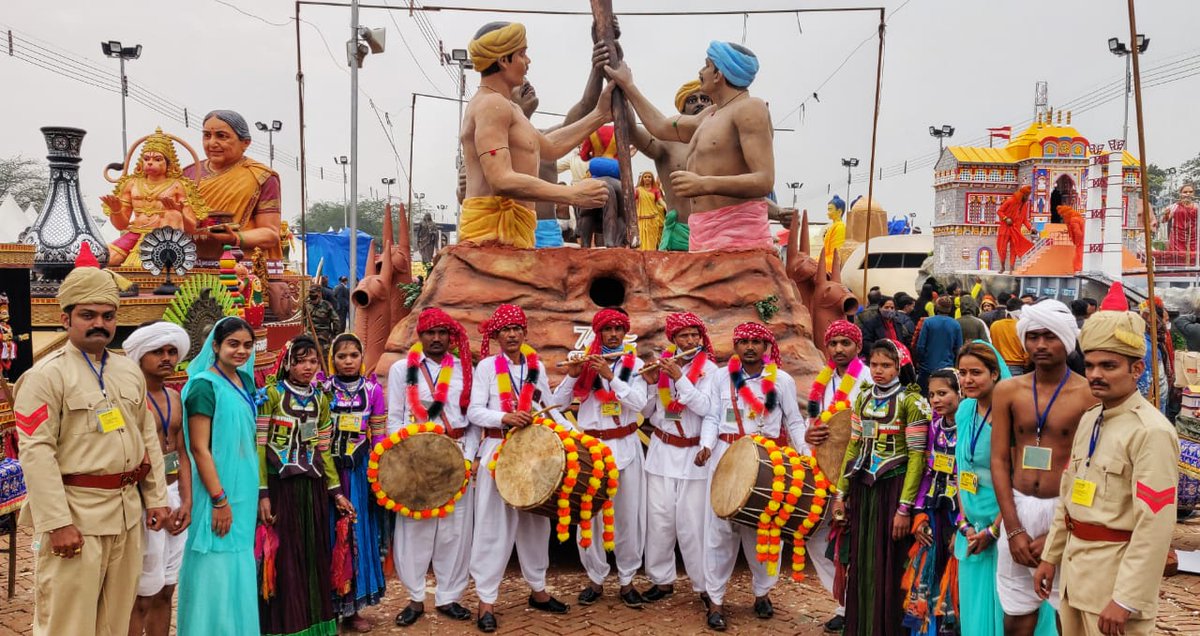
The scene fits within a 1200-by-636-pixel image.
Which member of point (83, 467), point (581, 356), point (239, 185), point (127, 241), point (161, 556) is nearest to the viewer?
point (83, 467)

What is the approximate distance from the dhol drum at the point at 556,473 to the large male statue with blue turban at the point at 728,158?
7.80ft

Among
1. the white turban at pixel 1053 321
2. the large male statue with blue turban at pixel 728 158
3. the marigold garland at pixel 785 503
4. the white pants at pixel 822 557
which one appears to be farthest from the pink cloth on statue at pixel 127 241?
the white turban at pixel 1053 321

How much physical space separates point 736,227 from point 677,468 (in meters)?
2.27

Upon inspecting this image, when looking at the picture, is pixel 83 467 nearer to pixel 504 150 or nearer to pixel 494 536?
pixel 494 536

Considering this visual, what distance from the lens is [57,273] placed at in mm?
8719

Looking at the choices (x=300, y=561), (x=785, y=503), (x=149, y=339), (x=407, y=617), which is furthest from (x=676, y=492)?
(x=149, y=339)

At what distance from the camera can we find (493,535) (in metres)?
5.21

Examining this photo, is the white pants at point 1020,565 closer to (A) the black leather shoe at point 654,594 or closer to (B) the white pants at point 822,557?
(B) the white pants at point 822,557

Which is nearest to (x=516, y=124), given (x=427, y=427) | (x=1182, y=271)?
(x=427, y=427)

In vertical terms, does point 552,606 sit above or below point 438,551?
below

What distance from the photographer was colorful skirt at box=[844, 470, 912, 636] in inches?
173

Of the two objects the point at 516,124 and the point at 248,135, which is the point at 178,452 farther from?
the point at 248,135

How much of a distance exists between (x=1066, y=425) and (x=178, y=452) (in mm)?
3655

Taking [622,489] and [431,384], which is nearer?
[431,384]
